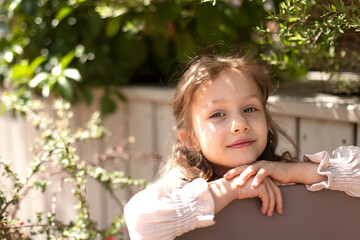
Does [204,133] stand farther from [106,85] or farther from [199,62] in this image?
[106,85]

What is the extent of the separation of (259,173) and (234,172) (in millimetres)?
58

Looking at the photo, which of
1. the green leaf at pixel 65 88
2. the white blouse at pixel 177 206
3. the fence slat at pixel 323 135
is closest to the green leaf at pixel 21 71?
the green leaf at pixel 65 88

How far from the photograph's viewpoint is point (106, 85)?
2496mm

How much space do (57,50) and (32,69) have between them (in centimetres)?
18

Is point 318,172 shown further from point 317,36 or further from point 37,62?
point 37,62

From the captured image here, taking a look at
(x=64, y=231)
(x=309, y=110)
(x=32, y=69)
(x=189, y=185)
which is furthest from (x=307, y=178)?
(x=32, y=69)

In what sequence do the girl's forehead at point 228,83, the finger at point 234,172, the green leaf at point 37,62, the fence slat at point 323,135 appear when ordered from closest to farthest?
the finger at point 234,172, the girl's forehead at point 228,83, the fence slat at point 323,135, the green leaf at point 37,62

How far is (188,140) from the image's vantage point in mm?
1343

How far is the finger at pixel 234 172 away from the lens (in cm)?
112

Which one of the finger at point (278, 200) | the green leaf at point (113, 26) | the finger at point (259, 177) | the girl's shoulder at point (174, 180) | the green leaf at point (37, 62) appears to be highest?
the green leaf at point (113, 26)

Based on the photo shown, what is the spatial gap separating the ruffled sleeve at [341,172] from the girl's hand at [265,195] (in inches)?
3.4

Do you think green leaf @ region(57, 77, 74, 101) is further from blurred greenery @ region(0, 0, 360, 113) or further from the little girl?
the little girl

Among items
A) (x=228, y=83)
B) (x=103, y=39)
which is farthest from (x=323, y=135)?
(x=103, y=39)

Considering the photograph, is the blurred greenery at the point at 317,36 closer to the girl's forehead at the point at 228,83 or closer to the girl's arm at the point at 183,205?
the girl's forehead at the point at 228,83
